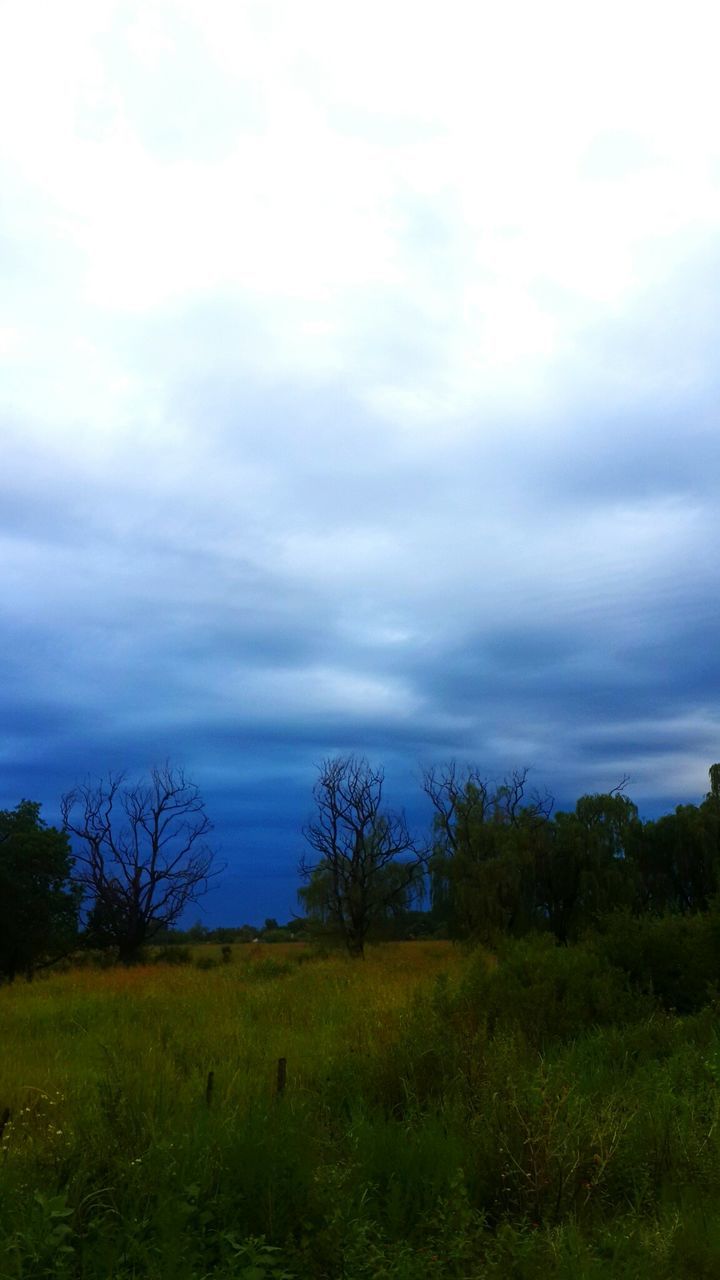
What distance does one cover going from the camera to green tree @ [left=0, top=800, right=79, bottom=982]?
29.7m

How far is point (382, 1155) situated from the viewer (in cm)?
655

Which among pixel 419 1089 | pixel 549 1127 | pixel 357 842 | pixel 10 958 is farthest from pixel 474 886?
pixel 549 1127

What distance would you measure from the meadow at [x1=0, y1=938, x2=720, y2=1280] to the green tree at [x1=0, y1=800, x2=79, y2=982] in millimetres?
19764

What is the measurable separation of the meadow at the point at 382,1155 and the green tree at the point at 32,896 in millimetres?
19764

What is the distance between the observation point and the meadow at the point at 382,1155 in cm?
505

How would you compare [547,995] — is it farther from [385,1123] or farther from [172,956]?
[172,956]

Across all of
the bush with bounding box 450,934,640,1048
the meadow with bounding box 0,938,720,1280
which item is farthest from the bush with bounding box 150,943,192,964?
the meadow with bounding box 0,938,720,1280

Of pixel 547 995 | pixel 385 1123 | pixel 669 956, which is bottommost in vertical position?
pixel 385 1123

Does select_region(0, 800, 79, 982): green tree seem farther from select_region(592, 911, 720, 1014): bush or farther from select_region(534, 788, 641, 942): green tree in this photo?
select_region(592, 911, 720, 1014): bush

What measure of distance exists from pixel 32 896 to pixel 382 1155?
86.6ft

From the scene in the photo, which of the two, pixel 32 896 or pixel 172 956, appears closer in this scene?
pixel 32 896

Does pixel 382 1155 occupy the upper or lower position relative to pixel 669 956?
lower

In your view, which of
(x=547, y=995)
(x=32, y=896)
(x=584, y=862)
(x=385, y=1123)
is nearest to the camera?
(x=385, y=1123)

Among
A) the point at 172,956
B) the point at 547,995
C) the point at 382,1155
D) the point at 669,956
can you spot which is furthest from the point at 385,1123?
the point at 172,956
